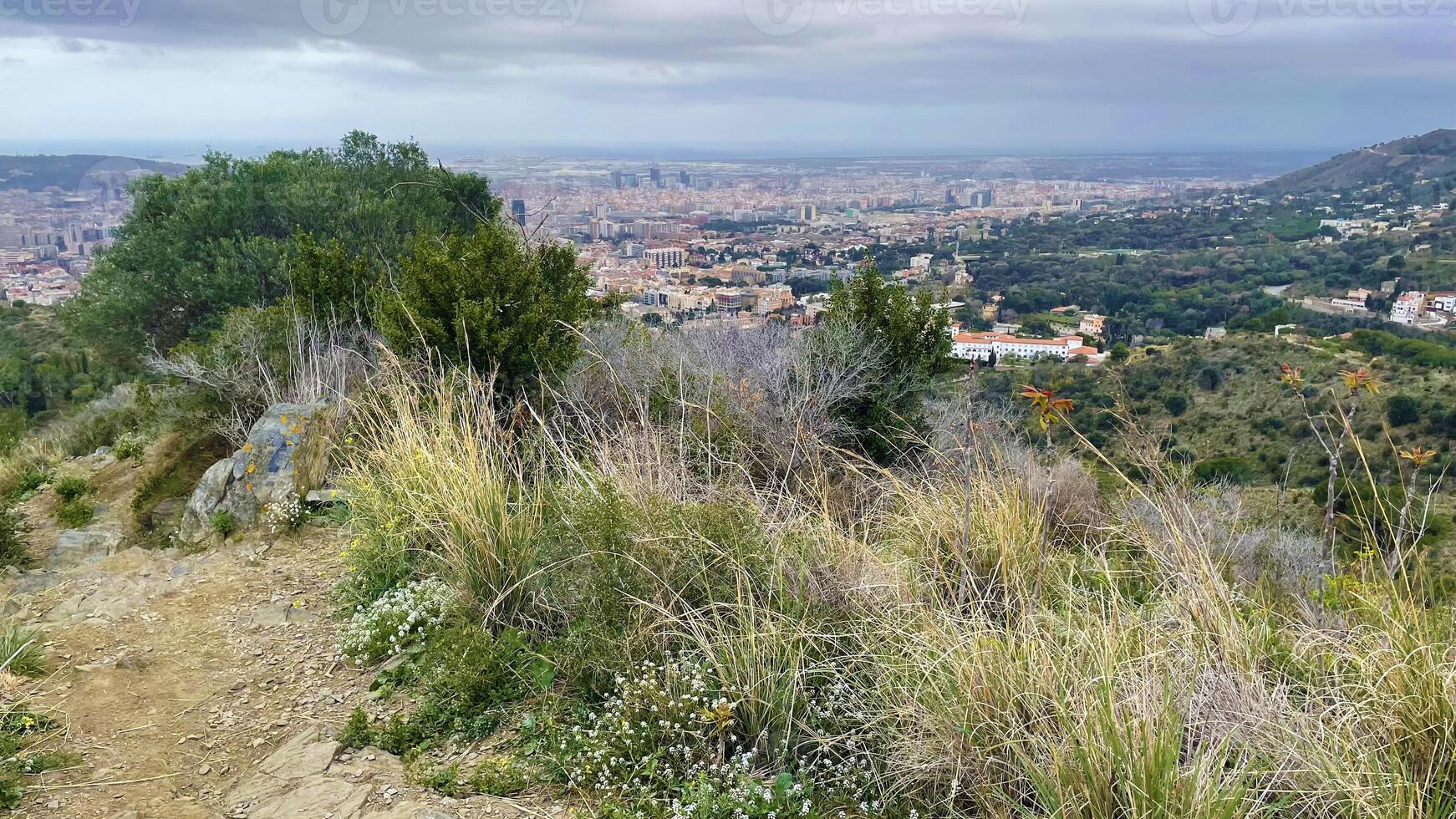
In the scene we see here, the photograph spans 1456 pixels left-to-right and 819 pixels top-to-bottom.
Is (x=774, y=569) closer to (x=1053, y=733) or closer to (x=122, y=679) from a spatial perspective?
(x=1053, y=733)

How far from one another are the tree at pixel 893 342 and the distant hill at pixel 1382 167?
67575 millimetres

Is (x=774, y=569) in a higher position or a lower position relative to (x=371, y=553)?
higher

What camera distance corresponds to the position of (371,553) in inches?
166

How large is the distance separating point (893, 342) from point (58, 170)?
102ft

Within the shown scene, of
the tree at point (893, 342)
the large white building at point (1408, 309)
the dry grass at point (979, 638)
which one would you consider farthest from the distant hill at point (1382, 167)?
the dry grass at point (979, 638)

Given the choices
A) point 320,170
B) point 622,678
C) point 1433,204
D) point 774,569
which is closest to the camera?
point 622,678

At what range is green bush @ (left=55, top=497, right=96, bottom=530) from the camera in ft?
22.6

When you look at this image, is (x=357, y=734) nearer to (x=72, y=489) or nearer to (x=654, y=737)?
(x=654, y=737)

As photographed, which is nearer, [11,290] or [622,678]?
[622,678]

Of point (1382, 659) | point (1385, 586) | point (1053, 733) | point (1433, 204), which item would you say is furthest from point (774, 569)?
point (1433, 204)

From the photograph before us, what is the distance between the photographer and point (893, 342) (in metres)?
10.6

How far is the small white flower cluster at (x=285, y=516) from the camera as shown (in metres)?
5.25

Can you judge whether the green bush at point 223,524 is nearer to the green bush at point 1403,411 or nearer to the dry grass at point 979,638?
the dry grass at point 979,638

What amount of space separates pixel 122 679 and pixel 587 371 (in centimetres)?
430
